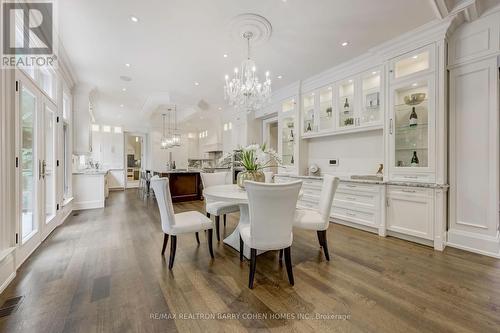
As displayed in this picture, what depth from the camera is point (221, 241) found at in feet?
10.1

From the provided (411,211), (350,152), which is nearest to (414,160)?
(411,211)

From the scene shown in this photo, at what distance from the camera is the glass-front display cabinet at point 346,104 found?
3.98 m

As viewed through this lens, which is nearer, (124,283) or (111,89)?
(124,283)

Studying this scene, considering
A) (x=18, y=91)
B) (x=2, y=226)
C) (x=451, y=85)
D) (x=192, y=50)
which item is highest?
(x=192, y=50)

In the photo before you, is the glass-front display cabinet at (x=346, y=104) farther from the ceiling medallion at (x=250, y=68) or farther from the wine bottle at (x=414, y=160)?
the ceiling medallion at (x=250, y=68)

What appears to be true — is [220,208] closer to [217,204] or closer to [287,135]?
[217,204]

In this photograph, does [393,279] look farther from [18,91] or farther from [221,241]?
[18,91]

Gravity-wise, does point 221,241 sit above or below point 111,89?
below

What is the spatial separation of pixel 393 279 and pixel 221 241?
208cm

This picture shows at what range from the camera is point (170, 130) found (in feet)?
31.9

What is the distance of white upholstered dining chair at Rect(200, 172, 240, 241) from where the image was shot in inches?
120

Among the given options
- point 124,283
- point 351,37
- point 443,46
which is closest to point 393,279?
point 124,283

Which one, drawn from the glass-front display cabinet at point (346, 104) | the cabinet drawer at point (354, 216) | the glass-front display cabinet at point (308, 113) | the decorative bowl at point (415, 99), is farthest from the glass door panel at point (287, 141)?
the decorative bowl at point (415, 99)

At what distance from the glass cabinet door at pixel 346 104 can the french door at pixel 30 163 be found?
15.3 ft
